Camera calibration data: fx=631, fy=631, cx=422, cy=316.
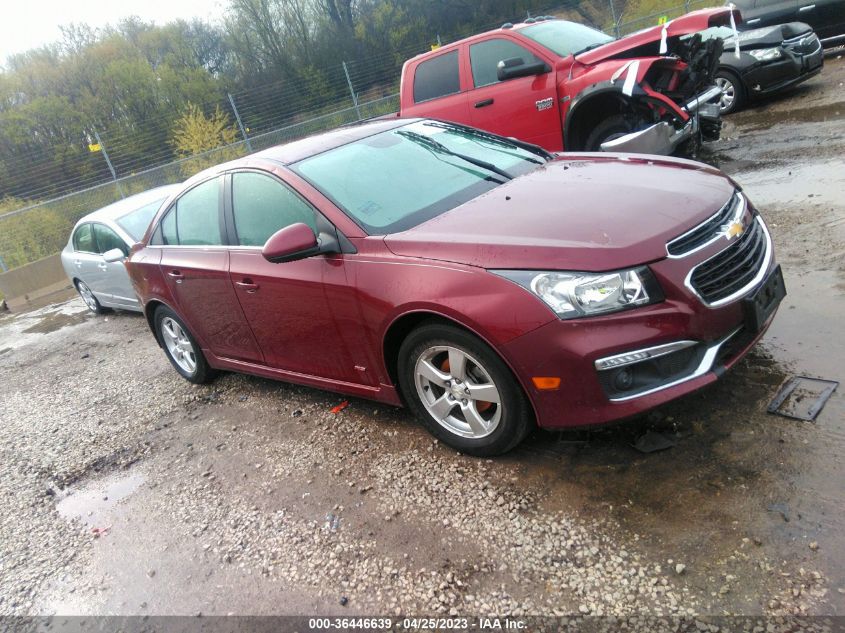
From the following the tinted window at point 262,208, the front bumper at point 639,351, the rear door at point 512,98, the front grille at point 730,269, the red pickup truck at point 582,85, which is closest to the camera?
the front bumper at point 639,351

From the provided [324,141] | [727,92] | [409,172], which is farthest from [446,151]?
[727,92]

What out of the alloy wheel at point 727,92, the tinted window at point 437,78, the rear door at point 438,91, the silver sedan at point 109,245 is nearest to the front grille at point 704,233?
the rear door at point 438,91

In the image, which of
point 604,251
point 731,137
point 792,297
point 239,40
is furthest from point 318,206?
point 239,40

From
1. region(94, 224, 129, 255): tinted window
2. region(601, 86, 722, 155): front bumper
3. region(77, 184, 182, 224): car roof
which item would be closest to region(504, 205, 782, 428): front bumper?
region(601, 86, 722, 155): front bumper

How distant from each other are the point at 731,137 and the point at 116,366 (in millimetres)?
8294

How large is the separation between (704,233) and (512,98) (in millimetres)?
5093

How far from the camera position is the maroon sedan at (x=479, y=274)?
265cm

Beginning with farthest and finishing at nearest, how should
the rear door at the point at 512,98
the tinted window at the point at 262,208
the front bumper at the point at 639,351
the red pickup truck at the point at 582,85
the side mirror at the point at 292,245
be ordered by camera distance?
the rear door at the point at 512,98, the red pickup truck at the point at 582,85, the tinted window at the point at 262,208, the side mirror at the point at 292,245, the front bumper at the point at 639,351

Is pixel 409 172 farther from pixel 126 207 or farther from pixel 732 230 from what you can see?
pixel 126 207

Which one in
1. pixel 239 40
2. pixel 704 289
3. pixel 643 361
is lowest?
pixel 643 361

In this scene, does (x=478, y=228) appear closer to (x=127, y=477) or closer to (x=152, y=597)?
(x=152, y=597)

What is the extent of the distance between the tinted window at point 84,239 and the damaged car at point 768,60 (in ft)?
29.8

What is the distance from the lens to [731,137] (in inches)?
340

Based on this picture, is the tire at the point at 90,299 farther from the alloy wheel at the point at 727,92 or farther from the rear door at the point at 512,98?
the alloy wheel at the point at 727,92
